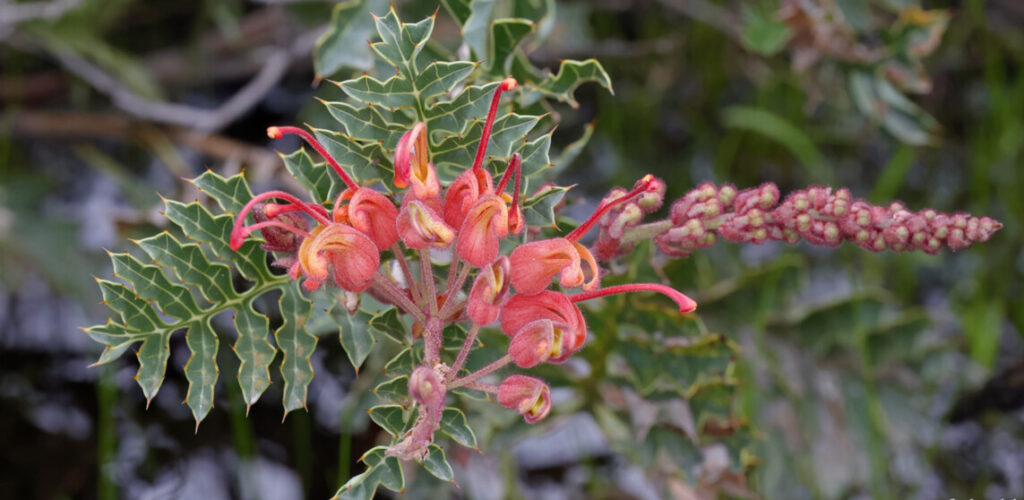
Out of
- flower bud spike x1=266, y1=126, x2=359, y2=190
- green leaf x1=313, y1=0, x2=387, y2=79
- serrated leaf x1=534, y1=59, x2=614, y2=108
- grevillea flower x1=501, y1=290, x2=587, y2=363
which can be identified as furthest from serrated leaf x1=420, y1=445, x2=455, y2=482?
green leaf x1=313, y1=0, x2=387, y2=79

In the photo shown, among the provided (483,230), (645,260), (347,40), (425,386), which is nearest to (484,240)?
(483,230)

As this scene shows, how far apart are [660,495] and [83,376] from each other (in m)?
0.95

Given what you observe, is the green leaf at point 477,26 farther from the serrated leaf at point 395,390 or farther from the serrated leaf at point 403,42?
the serrated leaf at point 395,390

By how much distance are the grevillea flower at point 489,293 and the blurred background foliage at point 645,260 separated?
0.25 meters

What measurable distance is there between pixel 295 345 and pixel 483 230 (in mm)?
213

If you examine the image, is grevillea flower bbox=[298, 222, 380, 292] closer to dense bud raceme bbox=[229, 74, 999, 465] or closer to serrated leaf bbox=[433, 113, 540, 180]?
dense bud raceme bbox=[229, 74, 999, 465]

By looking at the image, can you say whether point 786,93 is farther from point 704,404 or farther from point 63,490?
point 63,490

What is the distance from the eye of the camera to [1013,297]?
145 centimetres

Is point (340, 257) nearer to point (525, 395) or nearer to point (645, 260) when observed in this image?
point (525, 395)

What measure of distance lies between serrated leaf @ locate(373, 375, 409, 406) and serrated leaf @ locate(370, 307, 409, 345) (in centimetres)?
4

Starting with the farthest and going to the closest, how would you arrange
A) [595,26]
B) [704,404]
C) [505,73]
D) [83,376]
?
1. [595,26]
2. [83,376]
3. [704,404]
4. [505,73]

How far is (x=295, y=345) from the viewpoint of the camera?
2.18 feet

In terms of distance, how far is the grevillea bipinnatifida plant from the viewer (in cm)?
57

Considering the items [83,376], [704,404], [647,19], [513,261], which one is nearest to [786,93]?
[647,19]
